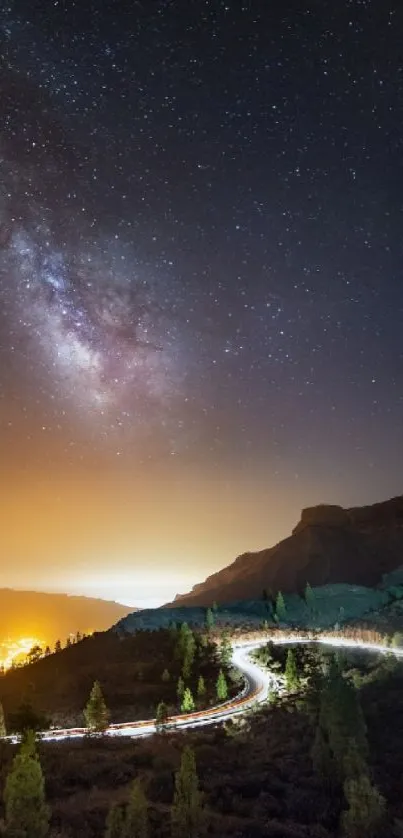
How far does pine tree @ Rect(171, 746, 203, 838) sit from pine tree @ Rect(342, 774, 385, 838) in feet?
21.1

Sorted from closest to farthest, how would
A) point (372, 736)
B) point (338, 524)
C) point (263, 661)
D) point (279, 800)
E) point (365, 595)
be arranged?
point (279, 800)
point (372, 736)
point (263, 661)
point (365, 595)
point (338, 524)

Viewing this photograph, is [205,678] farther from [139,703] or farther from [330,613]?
[330,613]

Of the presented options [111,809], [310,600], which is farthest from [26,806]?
[310,600]

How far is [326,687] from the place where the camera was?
3306 centimetres

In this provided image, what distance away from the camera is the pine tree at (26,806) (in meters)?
20.4

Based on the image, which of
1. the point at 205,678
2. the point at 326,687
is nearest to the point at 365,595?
the point at 205,678

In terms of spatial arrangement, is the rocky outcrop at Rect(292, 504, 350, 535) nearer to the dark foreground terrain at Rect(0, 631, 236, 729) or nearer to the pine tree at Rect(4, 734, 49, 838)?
the dark foreground terrain at Rect(0, 631, 236, 729)

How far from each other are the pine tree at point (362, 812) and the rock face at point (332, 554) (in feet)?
483

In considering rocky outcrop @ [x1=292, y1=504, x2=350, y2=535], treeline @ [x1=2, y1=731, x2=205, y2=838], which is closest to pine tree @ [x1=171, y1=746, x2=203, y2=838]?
treeline @ [x1=2, y1=731, x2=205, y2=838]

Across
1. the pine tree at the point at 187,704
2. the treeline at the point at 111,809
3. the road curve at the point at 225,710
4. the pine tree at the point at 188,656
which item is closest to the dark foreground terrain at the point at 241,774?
the treeline at the point at 111,809

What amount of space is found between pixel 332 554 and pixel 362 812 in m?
159

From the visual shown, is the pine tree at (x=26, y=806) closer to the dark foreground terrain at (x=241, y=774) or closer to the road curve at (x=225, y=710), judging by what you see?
the dark foreground terrain at (x=241, y=774)

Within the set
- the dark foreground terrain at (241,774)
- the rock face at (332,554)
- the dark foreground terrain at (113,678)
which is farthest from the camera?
the rock face at (332,554)

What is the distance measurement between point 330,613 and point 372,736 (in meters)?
94.8
